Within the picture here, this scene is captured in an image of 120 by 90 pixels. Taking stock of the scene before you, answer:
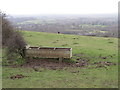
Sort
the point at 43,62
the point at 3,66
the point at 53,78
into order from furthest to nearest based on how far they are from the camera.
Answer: the point at 43,62
the point at 3,66
the point at 53,78

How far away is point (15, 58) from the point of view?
25.7 m

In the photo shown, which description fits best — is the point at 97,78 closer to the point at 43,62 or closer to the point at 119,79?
the point at 119,79

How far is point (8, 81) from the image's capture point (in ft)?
55.5

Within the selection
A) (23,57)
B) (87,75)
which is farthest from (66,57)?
(87,75)

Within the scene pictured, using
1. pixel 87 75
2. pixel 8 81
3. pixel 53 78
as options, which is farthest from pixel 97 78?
pixel 8 81

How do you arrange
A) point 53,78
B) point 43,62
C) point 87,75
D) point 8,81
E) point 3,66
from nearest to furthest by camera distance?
point 8,81
point 53,78
point 87,75
point 3,66
point 43,62

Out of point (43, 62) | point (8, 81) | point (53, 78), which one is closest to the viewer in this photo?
point (8, 81)

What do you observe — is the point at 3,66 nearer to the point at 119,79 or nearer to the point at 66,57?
the point at 66,57

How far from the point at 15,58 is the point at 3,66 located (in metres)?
2.93

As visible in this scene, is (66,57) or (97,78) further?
(66,57)

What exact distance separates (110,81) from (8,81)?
7982 millimetres

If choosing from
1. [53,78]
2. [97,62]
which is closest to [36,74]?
[53,78]

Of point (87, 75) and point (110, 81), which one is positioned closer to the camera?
point (110, 81)

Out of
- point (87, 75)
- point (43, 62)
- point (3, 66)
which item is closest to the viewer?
point (87, 75)
